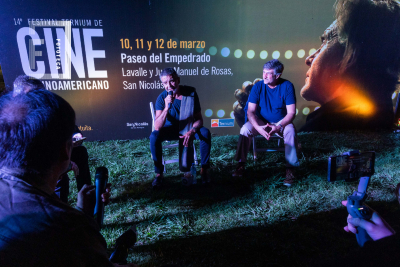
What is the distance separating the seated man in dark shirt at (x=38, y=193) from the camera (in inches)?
24.8

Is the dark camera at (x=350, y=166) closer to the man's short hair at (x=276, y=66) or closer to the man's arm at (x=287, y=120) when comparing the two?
the man's arm at (x=287, y=120)

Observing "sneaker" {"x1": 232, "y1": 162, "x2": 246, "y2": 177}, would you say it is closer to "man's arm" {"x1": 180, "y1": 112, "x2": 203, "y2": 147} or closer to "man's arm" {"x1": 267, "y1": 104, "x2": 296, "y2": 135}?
"man's arm" {"x1": 267, "y1": 104, "x2": 296, "y2": 135}

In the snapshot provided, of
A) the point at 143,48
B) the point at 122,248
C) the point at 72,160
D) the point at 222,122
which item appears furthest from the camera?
the point at 222,122

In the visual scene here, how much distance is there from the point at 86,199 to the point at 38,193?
20.4 inches

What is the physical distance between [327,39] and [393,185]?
3.40m

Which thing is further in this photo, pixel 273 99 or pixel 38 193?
Answer: pixel 273 99

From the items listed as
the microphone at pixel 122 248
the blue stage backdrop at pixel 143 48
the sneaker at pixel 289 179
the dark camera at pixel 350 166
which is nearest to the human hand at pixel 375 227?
the dark camera at pixel 350 166

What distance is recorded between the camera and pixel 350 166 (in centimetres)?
139

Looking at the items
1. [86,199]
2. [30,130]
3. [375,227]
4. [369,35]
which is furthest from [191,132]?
[369,35]

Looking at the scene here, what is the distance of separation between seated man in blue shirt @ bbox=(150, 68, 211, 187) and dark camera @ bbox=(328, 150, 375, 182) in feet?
5.87

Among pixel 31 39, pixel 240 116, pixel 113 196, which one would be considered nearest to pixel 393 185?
pixel 240 116

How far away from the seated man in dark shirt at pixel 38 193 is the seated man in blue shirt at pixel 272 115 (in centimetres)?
266

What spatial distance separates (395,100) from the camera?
543 centimetres

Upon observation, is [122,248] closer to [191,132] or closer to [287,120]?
[191,132]
